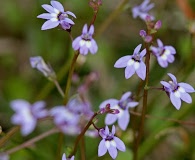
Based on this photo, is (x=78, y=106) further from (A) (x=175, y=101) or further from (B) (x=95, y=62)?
(B) (x=95, y=62)

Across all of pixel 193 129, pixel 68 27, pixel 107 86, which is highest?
pixel 68 27

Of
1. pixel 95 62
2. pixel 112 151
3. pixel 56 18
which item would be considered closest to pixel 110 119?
pixel 112 151

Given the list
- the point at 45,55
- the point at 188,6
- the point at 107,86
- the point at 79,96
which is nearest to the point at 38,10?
the point at 45,55

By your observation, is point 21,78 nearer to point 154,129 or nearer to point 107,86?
point 107,86

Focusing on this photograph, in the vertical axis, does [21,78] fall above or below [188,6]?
below

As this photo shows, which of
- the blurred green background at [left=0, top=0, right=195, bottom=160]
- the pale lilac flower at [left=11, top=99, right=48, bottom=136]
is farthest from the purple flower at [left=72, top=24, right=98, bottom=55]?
the blurred green background at [left=0, top=0, right=195, bottom=160]

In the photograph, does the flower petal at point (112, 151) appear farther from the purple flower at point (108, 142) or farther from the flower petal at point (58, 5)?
the flower petal at point (58, 5)
